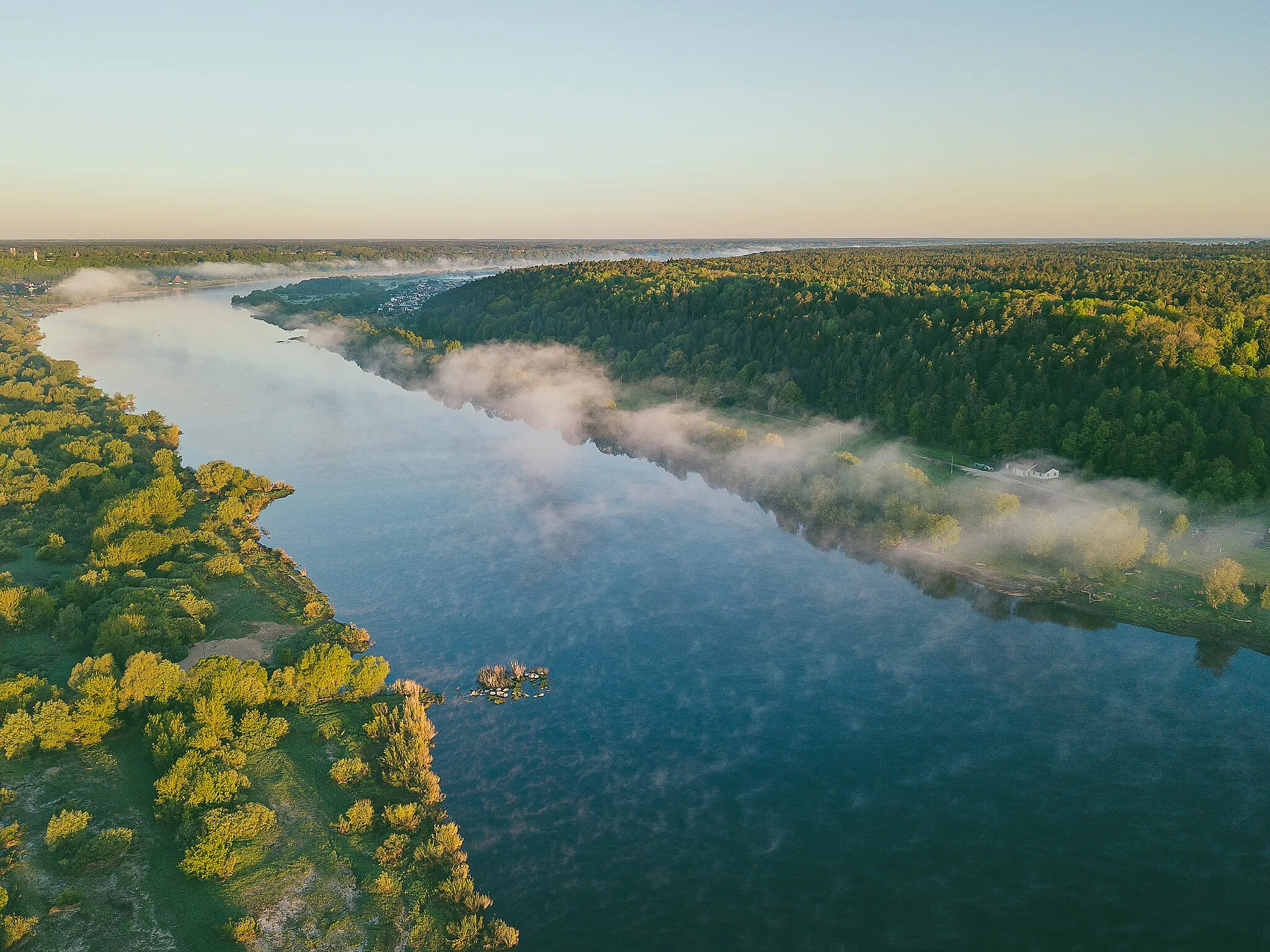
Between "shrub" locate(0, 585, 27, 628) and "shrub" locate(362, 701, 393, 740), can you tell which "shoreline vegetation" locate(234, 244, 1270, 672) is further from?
"shrub" locate(0, 585, 27, 628)

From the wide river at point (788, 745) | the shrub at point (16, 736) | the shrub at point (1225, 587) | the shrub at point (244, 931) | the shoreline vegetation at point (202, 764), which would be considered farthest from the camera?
the shrub at point (1225, 587)

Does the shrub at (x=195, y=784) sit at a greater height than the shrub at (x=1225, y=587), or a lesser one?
lesser

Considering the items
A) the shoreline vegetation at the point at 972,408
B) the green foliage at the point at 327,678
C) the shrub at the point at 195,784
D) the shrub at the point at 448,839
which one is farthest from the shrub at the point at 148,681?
the shoreline vegetation at the point at 972,408

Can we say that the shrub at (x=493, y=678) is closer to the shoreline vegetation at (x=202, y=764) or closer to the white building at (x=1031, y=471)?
the shoreline vegetation at (x=202, y=764)

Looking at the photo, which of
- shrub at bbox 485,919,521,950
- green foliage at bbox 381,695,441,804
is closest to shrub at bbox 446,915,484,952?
shrub at bbox 485,919,521,950

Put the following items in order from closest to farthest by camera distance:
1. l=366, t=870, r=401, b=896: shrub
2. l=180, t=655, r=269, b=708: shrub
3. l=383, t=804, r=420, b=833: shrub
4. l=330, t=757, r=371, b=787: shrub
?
l=366, t=870, r=401, b=896: shrub
l=383, t=804, r=420, b=833: shrub
l=330, t=757, r=371, b=787: shrub
l=180, t=655, r=269, b=708: shrub
